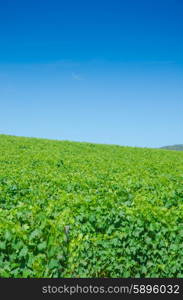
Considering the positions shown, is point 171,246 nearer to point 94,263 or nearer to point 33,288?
point 94,263

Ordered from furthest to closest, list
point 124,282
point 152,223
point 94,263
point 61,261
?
point 152,223, point 94,263, point 61,261, point 124,282

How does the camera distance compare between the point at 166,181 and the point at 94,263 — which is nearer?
the point at 94,263

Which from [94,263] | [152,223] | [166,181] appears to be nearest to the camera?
[94,263]

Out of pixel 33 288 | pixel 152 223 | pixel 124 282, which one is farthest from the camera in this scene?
pixel 152 223

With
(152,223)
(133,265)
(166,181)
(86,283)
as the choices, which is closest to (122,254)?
→ (133,265)

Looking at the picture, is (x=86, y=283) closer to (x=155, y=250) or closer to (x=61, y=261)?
(x=61, y=261)

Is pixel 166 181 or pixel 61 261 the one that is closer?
pixel 61 261

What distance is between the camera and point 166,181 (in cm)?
1518

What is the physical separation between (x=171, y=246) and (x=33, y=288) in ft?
11.6

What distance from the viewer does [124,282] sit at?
256 inches

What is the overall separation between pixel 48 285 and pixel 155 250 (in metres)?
2.93

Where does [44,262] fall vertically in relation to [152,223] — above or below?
below

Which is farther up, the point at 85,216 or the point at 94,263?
the point at 85,216

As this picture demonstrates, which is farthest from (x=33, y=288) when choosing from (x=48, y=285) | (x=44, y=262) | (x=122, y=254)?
(x=122, y=254)
